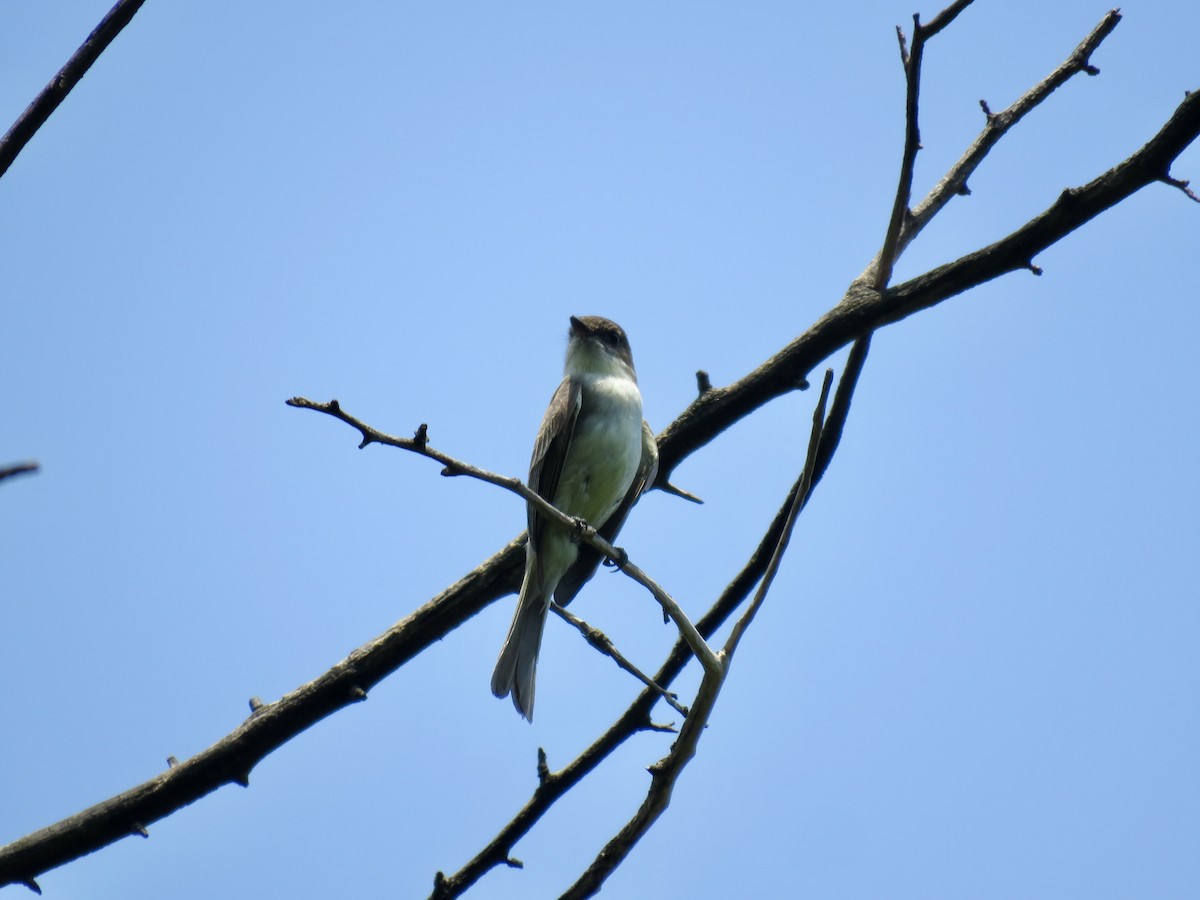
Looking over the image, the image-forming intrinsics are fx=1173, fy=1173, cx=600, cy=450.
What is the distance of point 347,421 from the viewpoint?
3793mm

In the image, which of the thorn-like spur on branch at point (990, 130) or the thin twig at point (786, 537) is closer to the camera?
the thin twig at point (786, 537)

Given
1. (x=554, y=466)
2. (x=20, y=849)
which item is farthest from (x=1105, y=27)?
(x=20, y=849)

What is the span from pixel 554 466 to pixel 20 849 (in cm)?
387

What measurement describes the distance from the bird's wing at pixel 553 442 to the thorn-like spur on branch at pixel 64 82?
5208 mm

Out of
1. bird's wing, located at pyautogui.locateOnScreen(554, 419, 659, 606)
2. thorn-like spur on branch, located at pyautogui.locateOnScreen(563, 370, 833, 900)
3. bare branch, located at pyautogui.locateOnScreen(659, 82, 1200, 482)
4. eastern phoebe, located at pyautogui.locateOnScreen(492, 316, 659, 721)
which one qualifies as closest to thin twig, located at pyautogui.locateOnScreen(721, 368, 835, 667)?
thorn-like spur on branch, located at pyautogui.locateOnScreen(563, 370, 833, 900)

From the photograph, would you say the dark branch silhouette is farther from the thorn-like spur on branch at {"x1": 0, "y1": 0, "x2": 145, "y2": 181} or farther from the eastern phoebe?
the thorn-like spur on branch at {"x1": 0, "y1": 0, "x2": 145, "y2": 181}

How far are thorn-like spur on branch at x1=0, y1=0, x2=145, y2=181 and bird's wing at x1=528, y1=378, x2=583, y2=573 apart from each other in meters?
5.21

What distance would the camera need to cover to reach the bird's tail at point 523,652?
6.70 metres

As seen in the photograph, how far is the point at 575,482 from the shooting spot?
762 centimetres

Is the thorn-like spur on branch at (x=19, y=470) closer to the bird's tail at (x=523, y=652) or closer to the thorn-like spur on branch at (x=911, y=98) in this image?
the thorn-like spur on branch at (x=911, y=98)

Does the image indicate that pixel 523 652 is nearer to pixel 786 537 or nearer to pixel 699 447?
pixel 699 447

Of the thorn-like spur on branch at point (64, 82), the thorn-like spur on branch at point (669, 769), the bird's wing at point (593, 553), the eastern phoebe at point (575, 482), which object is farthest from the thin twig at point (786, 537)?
the bird's wing at point (593, 553)

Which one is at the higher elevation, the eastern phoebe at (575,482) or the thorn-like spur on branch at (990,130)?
the thorn-like spur on branch at (990,130)

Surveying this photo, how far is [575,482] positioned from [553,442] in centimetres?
33
